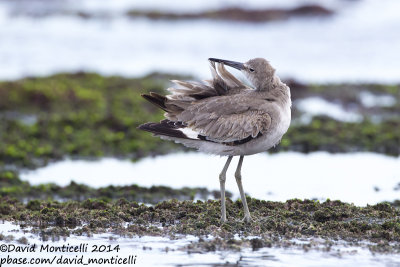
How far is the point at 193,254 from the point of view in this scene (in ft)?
24.0

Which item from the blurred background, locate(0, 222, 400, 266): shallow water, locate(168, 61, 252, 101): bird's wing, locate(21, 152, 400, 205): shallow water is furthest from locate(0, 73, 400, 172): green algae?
locate(0, 222, 400, 266): shallow water

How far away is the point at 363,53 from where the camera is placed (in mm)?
30875

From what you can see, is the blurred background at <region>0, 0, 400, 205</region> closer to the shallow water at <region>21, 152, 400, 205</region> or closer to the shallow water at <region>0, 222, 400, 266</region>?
the shallow water at <region>21, 152, 400, 205</region>

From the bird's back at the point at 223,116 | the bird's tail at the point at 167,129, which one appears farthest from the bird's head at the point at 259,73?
the bird's tail at the point at 167,129

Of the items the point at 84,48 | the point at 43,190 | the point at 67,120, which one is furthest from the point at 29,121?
the point at 84,48

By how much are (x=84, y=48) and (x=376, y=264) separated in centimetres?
2764

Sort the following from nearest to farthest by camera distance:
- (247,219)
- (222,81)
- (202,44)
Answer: (247,219)
(222,81)
(202,44)

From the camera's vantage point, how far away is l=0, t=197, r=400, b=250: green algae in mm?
7941

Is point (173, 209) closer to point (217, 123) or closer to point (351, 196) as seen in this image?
point (217, 123)

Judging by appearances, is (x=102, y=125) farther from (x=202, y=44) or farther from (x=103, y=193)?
(x=202, y=44)

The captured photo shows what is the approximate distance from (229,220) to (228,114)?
4.52 feet

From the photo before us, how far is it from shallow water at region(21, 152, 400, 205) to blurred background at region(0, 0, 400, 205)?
0.04 meters

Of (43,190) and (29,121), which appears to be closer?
(43,190)

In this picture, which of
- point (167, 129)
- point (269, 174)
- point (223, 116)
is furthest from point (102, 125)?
point (223, 116)
